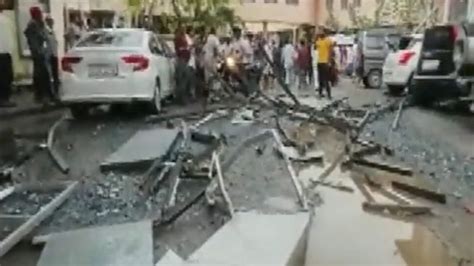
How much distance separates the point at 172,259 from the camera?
5.62m

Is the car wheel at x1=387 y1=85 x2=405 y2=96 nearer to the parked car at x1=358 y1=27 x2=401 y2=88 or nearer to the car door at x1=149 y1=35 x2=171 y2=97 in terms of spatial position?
the parked car at x1=358 y1=27 x2=401 y2=88

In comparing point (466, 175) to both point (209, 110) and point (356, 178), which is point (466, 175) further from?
point (209, 110)

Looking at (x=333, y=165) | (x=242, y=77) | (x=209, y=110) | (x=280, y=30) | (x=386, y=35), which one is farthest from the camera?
(x=280, y=30)

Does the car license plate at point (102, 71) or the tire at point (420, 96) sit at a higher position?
the car license plate at point (102, 71)

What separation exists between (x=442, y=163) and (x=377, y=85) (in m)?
21.1

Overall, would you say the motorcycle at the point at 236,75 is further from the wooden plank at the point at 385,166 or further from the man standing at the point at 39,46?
the wooden plank at the point at 385,166

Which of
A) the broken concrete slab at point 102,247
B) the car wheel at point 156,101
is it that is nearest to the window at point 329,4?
the car wheel at point 156,101

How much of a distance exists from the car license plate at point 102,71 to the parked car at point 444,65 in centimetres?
678

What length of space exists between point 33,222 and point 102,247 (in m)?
1.09

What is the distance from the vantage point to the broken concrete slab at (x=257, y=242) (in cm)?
555

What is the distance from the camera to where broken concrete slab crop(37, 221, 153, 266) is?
542 cm

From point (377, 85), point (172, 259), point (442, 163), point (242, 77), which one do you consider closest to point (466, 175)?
point (442, 163)

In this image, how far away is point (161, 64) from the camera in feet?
56.1

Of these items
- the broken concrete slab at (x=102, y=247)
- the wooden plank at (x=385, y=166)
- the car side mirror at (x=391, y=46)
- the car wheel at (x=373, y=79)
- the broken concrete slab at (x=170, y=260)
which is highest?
the broken concrete slab at (x=102, y=247)
